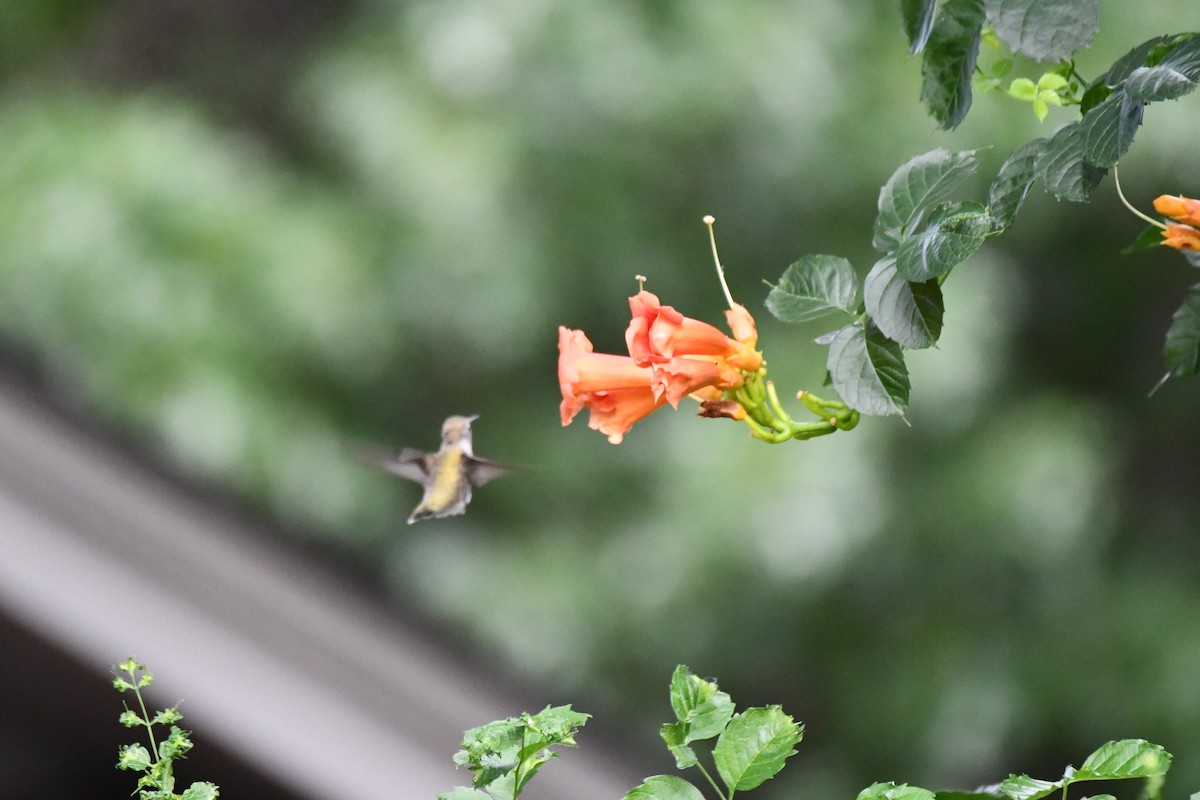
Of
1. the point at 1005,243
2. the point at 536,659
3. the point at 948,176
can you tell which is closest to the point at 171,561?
the point at 948,176

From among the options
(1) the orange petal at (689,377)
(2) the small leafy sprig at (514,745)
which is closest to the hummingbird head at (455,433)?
(1) the orange petal at (689,377)

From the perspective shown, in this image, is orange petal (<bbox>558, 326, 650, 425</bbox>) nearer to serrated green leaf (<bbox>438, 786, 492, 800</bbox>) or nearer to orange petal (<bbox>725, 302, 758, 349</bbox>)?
orange petal (<bbox>725, 302, 758, 349</bbox>)

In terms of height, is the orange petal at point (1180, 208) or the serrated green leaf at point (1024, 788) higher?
the orange petal at point (1180, 208)

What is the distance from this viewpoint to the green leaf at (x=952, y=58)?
16.8 inches

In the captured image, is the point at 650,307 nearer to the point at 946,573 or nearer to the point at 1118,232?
the point at 946,573

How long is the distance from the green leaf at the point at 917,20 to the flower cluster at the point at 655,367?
12 centimetres

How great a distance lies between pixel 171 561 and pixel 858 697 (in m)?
1.37

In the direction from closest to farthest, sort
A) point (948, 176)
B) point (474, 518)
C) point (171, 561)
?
point (948, 176) < point (171, 561) < point (474, 518)

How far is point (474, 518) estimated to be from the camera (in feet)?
6.20

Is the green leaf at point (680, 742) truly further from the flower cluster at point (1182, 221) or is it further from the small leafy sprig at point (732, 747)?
the flower cluster at point (1182, 221)

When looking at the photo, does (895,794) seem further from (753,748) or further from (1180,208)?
(1180,208)

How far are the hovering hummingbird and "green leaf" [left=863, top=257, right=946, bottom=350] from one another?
31 cm

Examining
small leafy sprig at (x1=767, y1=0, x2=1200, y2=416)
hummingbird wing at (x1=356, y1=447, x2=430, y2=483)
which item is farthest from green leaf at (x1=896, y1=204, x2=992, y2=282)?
hummingbird wing at (x1=356, y1=447, x2=430, y2=483)

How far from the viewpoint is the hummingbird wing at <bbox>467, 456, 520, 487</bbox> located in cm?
68
